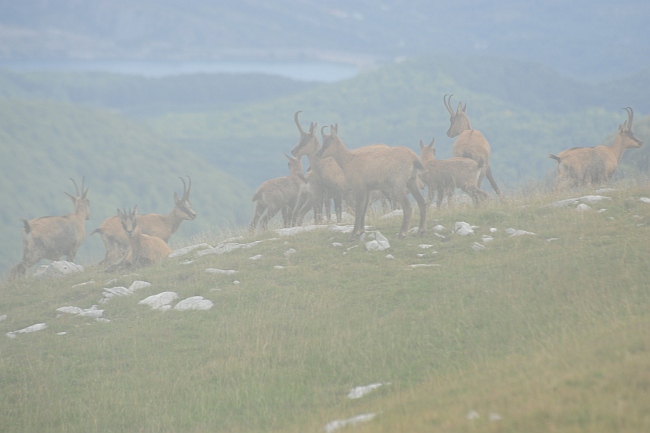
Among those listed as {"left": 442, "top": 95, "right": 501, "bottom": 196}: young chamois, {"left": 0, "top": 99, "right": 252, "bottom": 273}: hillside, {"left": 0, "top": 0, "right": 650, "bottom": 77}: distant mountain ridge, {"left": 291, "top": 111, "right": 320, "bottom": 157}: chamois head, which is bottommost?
{"left": 0, "top": 99, "right": 252, "bottom": 273}: hillside

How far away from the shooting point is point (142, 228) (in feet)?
61.5

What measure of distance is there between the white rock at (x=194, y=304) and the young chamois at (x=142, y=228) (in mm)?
6008

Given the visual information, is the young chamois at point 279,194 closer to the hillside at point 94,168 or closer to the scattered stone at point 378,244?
the scattered stone at point 378,244

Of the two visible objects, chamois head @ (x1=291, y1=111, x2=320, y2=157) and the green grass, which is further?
chamois head @ (x1=291, y1=111, x2=320, y2=157)

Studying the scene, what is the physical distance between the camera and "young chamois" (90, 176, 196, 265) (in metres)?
18.0

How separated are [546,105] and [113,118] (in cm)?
6053

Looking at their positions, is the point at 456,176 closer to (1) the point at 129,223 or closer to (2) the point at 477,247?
(2) the point at 477,247

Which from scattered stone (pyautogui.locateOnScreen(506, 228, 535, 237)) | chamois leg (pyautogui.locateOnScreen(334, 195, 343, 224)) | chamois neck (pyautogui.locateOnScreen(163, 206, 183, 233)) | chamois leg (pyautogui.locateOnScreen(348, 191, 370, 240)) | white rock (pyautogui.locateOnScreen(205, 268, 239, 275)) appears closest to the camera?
scattered stone (pyautogui.locateOnScreen(506, 228, 535, 237))

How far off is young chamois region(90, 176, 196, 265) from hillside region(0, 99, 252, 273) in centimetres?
6231

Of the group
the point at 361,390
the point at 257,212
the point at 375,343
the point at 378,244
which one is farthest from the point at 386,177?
the point at 361,390

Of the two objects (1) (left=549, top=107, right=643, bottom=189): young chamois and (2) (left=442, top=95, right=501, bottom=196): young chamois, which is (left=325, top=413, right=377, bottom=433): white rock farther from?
(1) (left=549, top=107, right=643, bottom=189): young chamois

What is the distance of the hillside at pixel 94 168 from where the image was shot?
306 ft

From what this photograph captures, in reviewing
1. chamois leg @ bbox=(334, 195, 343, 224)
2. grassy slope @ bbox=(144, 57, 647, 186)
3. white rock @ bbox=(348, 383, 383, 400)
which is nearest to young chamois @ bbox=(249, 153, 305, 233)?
chamois leg @ bbox=(334, 195, 343, 224)

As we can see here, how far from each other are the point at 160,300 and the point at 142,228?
6.63m
